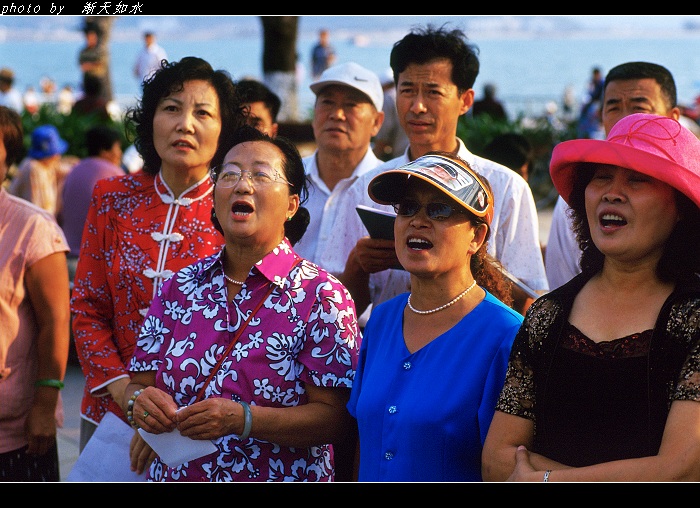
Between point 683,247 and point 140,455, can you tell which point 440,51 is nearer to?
point 683,247

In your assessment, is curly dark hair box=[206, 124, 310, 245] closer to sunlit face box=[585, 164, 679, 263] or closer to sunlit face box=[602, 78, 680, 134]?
sunlit face box=[585, 164, 679, 263]

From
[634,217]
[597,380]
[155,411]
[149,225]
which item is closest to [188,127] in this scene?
[149,225]

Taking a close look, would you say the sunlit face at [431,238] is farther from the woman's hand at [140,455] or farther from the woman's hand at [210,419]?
the woman's hand at [140,455]

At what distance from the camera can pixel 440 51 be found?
4379mm

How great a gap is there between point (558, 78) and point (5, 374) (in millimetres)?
52336

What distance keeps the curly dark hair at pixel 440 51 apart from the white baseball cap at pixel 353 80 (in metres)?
0.52

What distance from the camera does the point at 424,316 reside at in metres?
3.12

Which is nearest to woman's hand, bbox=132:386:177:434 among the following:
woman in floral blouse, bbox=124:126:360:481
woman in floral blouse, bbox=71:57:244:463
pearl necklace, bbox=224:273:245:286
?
woman in floral blouse, bbox=124:126:360:481

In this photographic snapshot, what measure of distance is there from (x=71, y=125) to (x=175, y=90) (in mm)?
10184

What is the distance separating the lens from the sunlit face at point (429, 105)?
4.33 meters

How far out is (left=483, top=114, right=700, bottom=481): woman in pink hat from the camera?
8.12 ft

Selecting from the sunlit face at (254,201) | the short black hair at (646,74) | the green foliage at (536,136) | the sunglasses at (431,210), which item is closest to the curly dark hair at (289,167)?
the sunlit face at (254,201)

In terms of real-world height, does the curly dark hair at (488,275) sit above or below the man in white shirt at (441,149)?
below

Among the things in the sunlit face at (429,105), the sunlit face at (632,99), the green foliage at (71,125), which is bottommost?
the sunlit face at (429,105)
